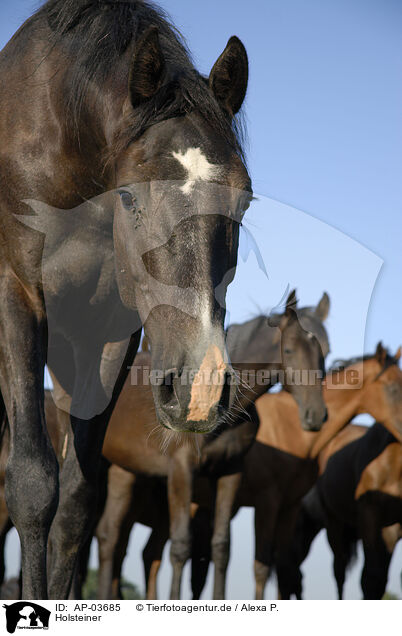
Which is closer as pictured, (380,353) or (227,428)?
(227,428)

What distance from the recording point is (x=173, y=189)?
2.34 meters

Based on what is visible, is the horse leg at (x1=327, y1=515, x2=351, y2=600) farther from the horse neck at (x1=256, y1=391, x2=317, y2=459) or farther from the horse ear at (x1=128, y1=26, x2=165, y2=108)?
the horse ear at (x1=128, y1=26, x2=165, y2=108)

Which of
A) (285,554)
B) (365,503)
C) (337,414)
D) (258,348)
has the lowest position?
(285,554)

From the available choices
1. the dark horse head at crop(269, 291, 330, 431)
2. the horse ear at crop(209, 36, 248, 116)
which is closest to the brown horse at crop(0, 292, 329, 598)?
the dark horse head at crop(269, 291, 330, 431)

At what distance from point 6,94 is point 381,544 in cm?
630

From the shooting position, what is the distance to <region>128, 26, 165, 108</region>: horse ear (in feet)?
8.01

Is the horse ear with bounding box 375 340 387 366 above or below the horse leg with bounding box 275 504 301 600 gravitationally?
above

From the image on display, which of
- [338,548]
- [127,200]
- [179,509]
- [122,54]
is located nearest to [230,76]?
[122,54]

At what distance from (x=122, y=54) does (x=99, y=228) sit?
634 millimetres

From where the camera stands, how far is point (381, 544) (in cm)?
776

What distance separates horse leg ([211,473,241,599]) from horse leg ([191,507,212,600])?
74.8 inches

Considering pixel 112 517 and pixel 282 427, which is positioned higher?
pixel 282 427

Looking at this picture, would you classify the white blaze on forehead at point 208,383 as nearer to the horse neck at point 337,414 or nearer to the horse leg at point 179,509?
the horse leg at point 179,509

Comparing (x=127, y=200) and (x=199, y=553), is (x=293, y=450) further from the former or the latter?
(x=127, y=200)
